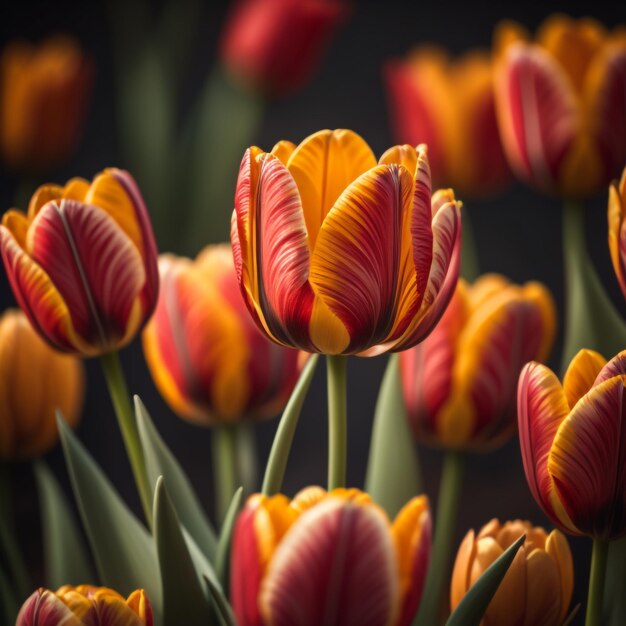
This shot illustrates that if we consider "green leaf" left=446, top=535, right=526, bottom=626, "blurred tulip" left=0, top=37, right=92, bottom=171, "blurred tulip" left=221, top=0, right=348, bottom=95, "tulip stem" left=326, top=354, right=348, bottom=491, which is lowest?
"green leaf" left=446, top=535, right=526, bottom=626

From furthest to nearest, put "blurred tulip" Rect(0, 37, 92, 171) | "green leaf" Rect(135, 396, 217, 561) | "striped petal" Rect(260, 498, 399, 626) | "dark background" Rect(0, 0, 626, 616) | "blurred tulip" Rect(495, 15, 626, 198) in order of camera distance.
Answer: "dark background" Rect(0, 0, 626, 616) < "blurred tulip" Rect(0, 37, 92, 171) < "blurred tulip" Rect(495, 15, 626, 198) < "green leaf" Rect(135, 396, 217, 561) < "striped petal" Rect(260, 498, 399, 626)

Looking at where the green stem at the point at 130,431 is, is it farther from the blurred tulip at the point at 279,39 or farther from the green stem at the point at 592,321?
the blurred tulip at the point at 279,39

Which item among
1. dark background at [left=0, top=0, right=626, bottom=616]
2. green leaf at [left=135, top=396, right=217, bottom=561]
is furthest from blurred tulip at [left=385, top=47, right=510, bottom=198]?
green leaf at [left=135, top=396, right=217, bottom=561]

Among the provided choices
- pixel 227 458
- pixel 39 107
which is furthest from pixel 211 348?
Result: pixel 39 107

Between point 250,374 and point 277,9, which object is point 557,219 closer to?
point 277,9

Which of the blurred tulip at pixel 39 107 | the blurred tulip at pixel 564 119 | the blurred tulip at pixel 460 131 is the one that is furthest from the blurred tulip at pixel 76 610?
the blurred tulip at pixel 39 107

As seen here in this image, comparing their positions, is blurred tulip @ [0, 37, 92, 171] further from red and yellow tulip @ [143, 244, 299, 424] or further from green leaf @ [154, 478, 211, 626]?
green leaf @ [154, 478, 211, 626]
